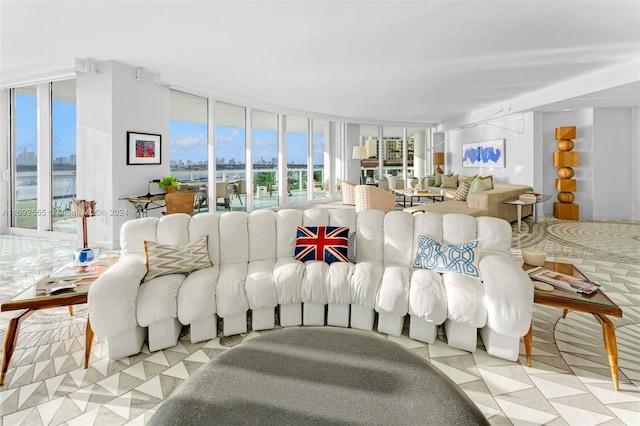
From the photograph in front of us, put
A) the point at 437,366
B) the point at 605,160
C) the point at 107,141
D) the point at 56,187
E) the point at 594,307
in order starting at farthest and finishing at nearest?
the point at 605,160
the point at 56,187
the point at 107,141
the point at 437,366
the point at 594,307

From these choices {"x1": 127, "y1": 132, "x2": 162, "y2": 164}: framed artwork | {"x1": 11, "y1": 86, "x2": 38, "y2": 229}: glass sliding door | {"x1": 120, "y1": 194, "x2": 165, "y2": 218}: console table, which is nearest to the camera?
{"x1": 120, "y1": 194, "x2": 165, "y2": 218}: console table

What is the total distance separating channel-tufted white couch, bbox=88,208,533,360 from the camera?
229 cm

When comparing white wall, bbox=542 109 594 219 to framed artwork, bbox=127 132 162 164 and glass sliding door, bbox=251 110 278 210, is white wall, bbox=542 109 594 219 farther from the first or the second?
framed artwork, bbox=127 132 162 164

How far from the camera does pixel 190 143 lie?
742 cm

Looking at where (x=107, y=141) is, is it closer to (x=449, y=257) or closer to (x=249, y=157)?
(x=249, y=157)

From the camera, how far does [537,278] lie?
2.51 metres

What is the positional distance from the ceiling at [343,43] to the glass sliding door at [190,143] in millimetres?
534

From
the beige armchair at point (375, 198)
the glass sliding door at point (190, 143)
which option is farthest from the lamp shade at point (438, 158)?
the glass sliding door at point (190, 143)

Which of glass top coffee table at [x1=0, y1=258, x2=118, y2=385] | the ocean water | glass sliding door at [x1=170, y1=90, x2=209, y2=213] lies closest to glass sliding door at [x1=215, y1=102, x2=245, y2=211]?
glass sliding door at [x1=170, y1=90, x2=209, y2=213]

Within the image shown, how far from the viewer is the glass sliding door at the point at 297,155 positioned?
10211 mm

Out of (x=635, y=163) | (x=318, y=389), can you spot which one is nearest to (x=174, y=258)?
(x=318, y=389)

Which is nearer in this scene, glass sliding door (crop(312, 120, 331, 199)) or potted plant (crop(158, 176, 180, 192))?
potted plant (crop(158, 176, 180, 192))

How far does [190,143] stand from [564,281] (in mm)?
6835

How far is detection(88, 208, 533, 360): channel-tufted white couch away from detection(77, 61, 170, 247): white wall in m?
2.97
